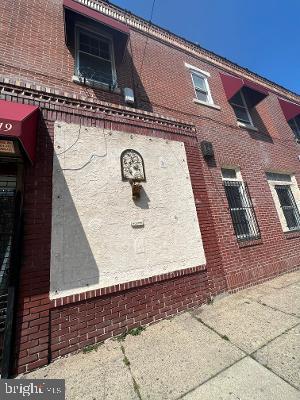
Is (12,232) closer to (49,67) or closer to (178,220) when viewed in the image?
(178,220)

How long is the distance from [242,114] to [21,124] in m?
8.51

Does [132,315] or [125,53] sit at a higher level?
[125,53]

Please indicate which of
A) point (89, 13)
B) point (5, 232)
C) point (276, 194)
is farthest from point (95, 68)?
point (276, 194)

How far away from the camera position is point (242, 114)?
29.1ft

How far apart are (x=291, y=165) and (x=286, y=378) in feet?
28.2

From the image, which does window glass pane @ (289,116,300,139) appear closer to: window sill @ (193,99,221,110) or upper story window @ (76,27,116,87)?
window sill @ (193,99,221,110)

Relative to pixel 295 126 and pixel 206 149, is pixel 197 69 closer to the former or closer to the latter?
pixel 206 149

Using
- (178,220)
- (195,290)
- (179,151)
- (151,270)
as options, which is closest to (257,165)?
(179,151)

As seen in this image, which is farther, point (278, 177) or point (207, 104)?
point (278, 177)

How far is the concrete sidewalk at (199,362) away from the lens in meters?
2.34

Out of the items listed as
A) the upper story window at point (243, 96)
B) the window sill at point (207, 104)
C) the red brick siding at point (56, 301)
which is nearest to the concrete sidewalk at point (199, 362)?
the red brick siding at point (56, 301)

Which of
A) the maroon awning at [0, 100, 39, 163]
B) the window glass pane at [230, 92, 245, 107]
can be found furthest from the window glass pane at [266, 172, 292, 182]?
the maroon awning at [0, 100, 39, 163]

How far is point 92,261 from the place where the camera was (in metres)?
3.71

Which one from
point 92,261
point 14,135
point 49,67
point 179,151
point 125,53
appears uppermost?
point 125,53
